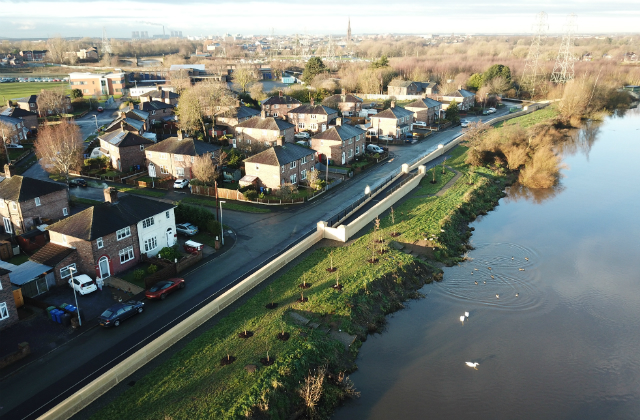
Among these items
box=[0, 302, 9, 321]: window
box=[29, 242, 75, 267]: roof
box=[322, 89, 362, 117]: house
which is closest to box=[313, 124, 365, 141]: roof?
box=[322, 89, 362, 117]: house

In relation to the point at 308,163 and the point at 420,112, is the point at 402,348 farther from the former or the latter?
the point at 420,112

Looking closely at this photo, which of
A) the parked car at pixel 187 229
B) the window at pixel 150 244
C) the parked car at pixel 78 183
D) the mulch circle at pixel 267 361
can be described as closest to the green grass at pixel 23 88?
the parked car at pixel 78 183

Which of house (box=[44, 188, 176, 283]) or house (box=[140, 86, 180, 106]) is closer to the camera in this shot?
house (box=[44, 188, 176, 283])

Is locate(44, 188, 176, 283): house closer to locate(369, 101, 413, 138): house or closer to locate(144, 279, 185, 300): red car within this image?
locate(144, 279, 185, 300): red car

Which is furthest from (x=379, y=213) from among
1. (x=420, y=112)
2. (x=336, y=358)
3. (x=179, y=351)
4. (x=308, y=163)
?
(x=420, y=112)

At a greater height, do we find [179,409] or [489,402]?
[179,409]
